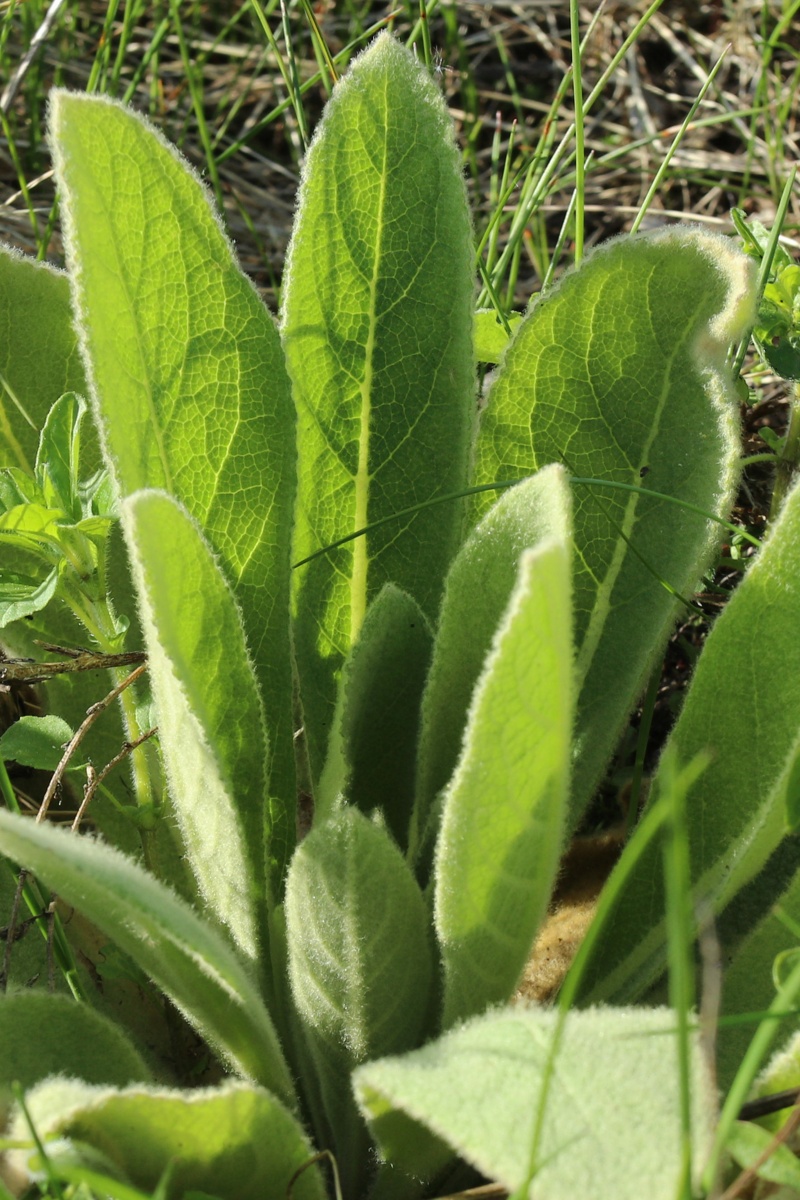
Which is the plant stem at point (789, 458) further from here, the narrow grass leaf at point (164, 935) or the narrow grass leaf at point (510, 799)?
the narrow grass leaf at point (164, 935)

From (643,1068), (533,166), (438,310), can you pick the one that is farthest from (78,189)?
(533,166)

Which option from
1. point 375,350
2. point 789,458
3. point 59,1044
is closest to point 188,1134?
point 59,1044

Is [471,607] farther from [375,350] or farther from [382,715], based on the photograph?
[375,350]

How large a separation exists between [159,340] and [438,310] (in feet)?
1.06

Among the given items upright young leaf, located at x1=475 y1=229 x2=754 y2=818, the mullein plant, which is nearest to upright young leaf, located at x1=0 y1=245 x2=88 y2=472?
the mullein plant

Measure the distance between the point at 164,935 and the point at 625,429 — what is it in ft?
2.63

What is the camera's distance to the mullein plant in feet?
3.09

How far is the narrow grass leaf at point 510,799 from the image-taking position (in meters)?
0.88

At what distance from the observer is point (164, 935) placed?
99cm

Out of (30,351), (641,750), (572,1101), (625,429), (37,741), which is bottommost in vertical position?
(641,750)

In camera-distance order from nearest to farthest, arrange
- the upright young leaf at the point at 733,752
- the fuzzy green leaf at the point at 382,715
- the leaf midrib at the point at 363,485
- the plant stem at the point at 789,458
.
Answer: the upright young leaf at the point at 733,752 → the fuzzy green leaf at the point at 382,715 → the leaf midrib at the point at 363,485 → the plant stem at the point at 789,458

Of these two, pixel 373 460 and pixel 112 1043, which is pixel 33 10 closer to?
pixel 373 460

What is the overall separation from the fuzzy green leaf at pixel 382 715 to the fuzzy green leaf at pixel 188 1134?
348 millimetres

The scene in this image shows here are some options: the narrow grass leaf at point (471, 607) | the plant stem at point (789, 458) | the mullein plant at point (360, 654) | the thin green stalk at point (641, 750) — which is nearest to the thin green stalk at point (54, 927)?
the mullein plant at point (360, 654)
